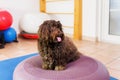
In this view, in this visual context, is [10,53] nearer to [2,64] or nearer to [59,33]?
[2,64]

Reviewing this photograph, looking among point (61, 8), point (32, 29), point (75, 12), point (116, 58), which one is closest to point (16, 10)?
point (32, 29)

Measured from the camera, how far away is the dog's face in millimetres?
1526

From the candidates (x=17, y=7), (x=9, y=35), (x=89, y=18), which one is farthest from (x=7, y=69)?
(x=17, y=7)

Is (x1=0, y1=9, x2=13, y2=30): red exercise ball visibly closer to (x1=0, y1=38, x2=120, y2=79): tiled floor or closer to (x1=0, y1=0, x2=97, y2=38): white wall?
(x1=0, y1=38, x2=120, y2=79): tiled floor

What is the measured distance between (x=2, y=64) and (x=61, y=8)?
248 centimetres

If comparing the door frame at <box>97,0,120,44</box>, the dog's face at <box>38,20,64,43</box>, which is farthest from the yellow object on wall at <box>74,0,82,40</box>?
the dog's face at <box>38,20,64,43</box>

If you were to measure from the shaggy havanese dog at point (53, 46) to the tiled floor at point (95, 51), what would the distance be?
0.69 m

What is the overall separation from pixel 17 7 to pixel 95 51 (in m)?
2.33

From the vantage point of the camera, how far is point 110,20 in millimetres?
3768

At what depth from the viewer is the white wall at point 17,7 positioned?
436 centimetres

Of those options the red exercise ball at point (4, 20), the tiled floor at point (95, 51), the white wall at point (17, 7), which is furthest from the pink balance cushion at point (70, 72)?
the white wall at point (17, 7)

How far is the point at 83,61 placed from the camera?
1.80 metres

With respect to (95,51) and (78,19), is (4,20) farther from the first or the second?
(95,51)

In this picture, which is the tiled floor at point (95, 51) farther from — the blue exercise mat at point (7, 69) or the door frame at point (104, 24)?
the blue exercise mat at point (7, 69)
